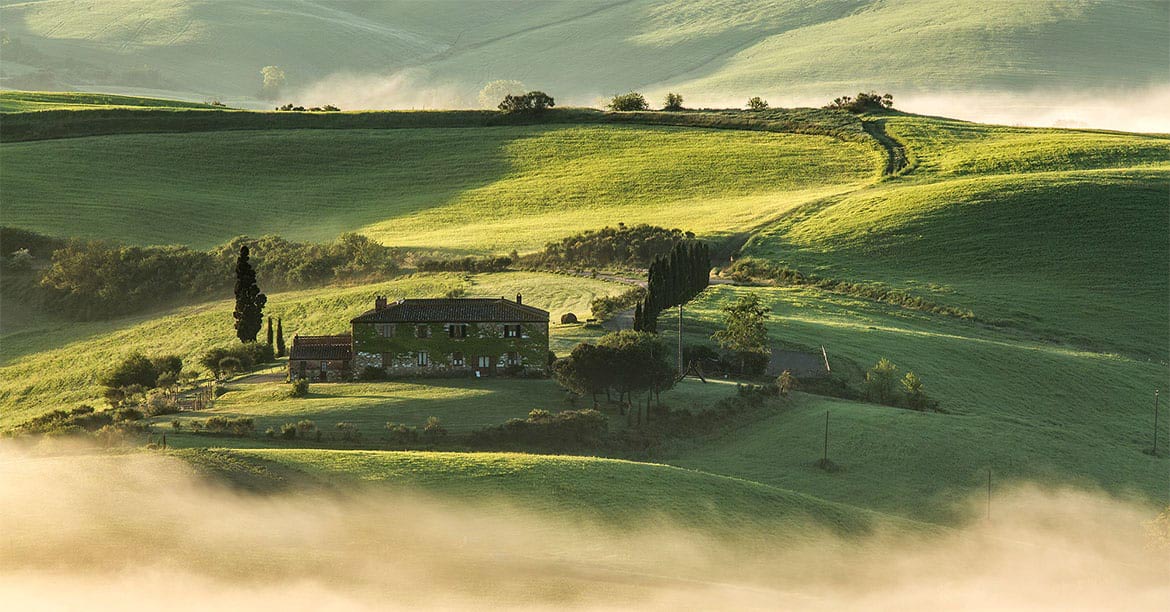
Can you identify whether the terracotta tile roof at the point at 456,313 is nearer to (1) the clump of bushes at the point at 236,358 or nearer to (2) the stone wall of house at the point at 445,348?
(2) the stone wall of house at the point at 445,348

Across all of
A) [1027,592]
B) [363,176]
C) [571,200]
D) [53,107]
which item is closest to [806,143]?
[571,200]

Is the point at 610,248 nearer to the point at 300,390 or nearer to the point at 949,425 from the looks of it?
the point at 300,390

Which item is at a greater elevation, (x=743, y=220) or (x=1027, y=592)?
(x=743, y=220)

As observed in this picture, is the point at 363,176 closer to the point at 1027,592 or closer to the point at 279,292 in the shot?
the point at 279,292

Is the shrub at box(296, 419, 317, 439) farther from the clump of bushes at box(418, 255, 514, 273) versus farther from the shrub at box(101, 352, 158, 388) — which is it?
the clump of bushes at box(418, 255, 514, 273)

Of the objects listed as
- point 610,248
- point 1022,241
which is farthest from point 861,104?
point 610,248

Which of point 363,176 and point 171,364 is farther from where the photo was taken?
point 363,176

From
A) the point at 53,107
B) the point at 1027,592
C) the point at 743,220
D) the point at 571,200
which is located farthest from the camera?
the point at 53,107
